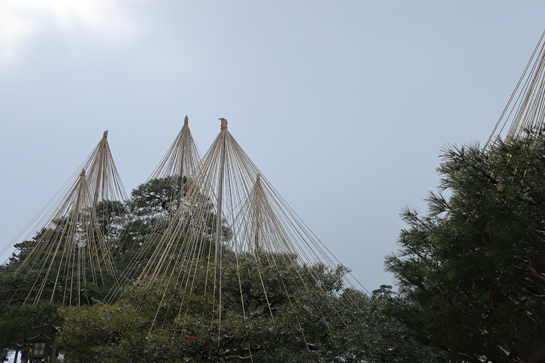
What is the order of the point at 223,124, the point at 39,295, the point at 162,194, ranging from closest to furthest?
the point at 223,124
the point at 39,295
the point at 162,194

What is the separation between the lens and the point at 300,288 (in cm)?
555

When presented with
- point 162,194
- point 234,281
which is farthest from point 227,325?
point 162,194

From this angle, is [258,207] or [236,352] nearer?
[236,352]

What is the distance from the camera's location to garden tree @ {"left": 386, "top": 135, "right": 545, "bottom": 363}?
9.34 ft

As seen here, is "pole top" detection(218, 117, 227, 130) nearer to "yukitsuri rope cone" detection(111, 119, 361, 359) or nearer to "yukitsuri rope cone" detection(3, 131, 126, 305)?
"yukitsuri rope cone" detection(111, 119, 361, 359)

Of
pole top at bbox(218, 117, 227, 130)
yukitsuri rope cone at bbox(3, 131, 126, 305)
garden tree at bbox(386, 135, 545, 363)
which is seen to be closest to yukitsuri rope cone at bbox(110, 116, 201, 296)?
yukitsuri rope cone at bbox(3, 131, 126, 305)

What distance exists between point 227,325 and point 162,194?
34.6 ft

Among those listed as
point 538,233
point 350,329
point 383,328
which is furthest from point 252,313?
point 538,233

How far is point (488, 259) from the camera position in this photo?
305cm

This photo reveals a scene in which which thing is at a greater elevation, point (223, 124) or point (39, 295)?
point (223, 124)

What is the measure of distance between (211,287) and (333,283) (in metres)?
1.99

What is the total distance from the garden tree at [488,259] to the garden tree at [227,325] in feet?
4.34

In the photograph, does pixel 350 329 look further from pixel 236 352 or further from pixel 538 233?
pixel 538 233

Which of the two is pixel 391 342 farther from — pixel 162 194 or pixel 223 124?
pixel 162 194
